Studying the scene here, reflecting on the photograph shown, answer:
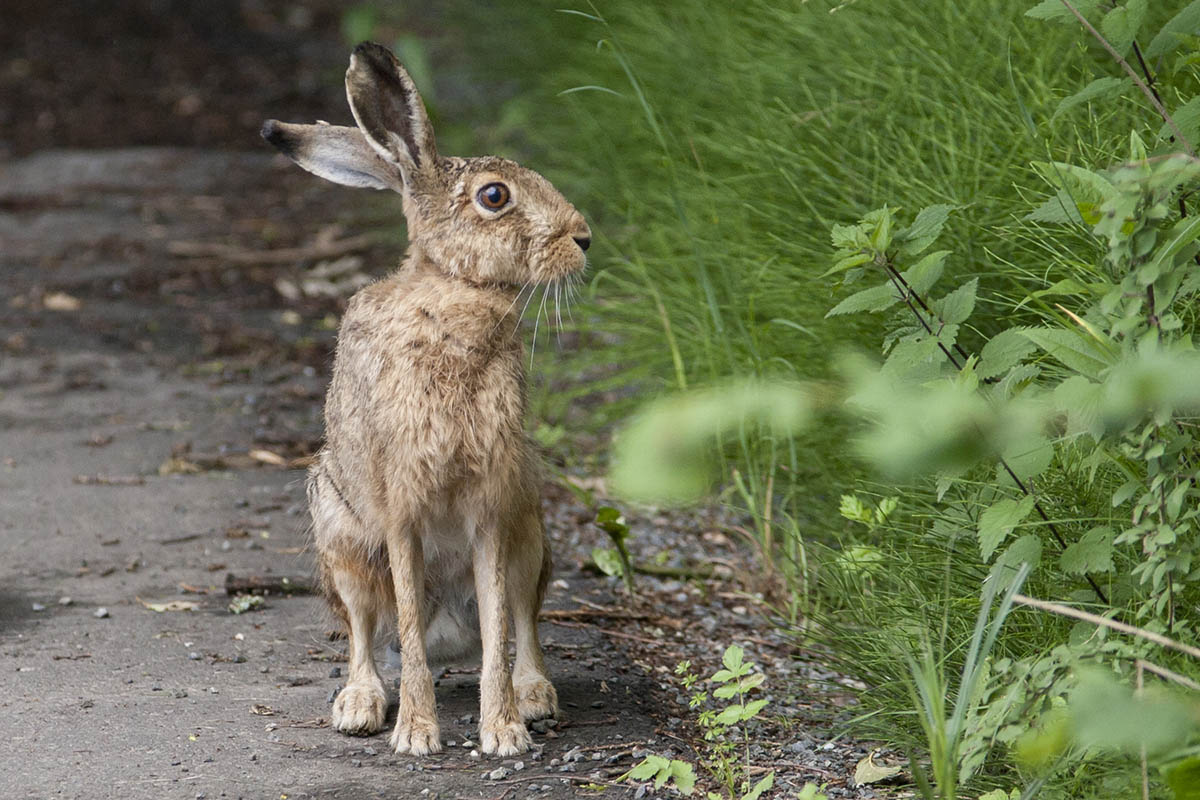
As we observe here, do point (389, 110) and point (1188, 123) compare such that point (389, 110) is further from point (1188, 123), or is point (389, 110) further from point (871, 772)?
point (871, 772)

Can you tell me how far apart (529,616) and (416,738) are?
52 centimetres

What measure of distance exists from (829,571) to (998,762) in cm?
89

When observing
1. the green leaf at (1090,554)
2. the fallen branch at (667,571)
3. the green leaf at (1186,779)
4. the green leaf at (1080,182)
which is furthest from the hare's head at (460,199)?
the green leaf at (1186,779)

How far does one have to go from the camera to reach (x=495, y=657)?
3.58 meters

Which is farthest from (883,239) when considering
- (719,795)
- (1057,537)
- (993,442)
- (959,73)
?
(959,73)

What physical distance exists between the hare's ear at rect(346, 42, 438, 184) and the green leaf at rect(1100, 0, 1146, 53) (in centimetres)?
168

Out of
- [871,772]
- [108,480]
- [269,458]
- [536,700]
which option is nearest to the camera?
[871,772]

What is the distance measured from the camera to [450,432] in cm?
349

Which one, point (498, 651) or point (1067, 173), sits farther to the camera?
point (498, 651)

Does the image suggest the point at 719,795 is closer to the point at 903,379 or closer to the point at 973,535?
the point at 973,535

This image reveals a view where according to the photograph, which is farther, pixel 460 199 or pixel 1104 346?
pixel 460 199

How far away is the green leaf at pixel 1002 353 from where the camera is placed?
2.76m

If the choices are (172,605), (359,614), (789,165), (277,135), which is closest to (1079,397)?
(359,614)

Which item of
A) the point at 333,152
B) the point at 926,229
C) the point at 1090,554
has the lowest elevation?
the point at 1090,554
